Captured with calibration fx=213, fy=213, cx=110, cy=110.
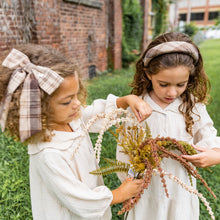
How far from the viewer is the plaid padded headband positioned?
1.42 meters

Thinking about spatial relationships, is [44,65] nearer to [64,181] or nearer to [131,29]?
[64,181]

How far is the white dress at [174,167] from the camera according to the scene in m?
1.59

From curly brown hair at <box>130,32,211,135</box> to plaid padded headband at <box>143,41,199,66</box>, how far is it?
23 millimetres

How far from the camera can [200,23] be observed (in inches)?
1813

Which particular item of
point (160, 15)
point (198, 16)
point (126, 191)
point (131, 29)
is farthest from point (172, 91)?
point (198, 16)

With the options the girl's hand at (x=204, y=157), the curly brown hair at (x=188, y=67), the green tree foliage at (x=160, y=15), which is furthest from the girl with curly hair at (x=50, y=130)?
the green tree foliage at (x=160, y=15)

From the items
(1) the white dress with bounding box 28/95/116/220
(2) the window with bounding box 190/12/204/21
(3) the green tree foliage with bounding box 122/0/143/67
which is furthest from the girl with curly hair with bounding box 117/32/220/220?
(2) the window with bounding box 190/12/204/21

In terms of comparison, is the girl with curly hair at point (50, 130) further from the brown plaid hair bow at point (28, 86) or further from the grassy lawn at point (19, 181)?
the grassy lawn at point (19, 181)

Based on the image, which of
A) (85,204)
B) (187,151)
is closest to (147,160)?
(187,151)

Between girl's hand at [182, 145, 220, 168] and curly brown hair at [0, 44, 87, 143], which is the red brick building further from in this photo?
girl's hand at [182, 145, 220, 168]

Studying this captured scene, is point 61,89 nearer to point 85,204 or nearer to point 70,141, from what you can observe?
point 70,141

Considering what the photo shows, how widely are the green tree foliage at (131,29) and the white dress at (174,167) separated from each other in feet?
26.2

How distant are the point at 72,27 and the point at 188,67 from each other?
5250mm

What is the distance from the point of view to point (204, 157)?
54.5 inches
